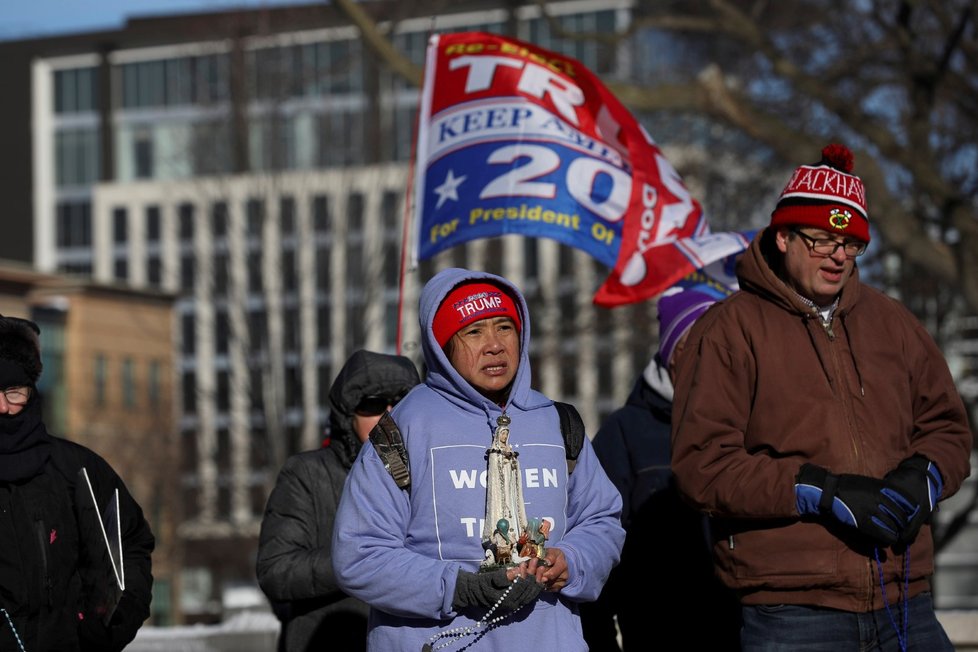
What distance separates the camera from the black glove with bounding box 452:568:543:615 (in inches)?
176

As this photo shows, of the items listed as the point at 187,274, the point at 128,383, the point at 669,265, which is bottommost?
the point at 669,265

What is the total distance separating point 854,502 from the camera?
458cm

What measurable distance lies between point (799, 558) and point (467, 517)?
904mm

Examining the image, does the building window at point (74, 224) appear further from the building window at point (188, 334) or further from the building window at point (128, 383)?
the building window at point (128, 383)

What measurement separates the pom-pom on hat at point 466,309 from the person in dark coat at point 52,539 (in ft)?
5.09

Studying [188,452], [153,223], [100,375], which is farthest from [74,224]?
[188,452]

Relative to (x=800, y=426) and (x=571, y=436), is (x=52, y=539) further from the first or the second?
(x=800, y=426)

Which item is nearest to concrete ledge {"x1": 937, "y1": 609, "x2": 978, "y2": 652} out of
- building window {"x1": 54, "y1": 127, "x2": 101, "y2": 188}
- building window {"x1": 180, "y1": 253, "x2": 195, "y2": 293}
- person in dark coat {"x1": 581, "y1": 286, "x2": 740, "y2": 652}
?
person in dark coat {"x1": 581, "y1": 286, "x2": 740, "y2": 652}

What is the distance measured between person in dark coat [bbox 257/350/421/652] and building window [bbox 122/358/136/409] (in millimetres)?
78054

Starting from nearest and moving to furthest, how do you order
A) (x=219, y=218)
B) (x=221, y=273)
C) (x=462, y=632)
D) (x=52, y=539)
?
(x=462, y=632) → (x=52, y=539) → (x=219, y=218) → (x=221, y=273)

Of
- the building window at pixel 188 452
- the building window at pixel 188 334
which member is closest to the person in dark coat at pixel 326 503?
the building window at pixel 188 452

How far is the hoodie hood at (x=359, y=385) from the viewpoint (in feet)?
20.5

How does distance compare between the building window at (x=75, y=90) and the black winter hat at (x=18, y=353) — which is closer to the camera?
the black winter hat at (x=18, y=353)

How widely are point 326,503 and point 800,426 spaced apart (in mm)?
2069
